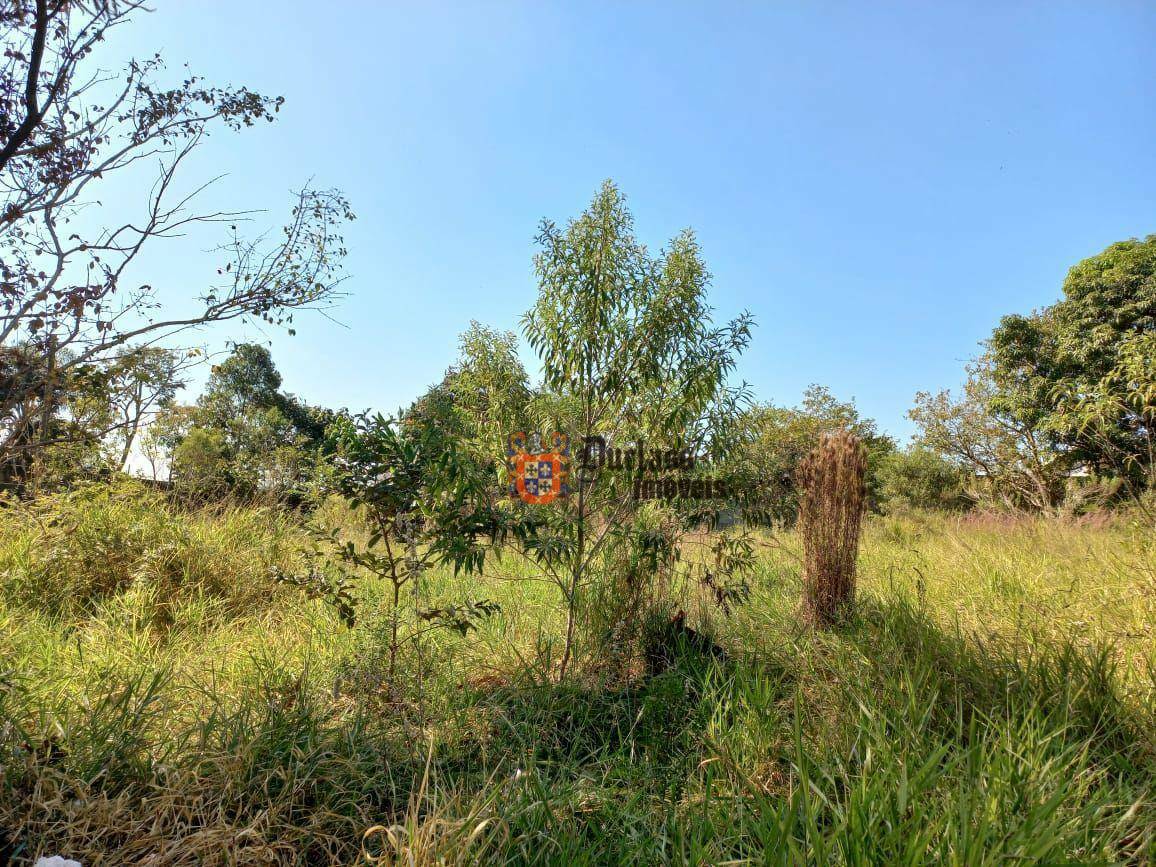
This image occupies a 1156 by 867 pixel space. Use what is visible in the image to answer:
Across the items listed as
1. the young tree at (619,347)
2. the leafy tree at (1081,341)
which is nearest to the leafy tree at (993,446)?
the leafy tree at (1081,341)

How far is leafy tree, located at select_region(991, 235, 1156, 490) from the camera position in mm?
11273

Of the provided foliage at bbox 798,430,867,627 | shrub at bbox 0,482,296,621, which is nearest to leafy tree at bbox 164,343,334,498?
shrub at bbox 0,482,296,621

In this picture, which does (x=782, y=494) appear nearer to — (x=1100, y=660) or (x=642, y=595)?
(x=642, y=595)

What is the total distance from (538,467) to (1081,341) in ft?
48.7

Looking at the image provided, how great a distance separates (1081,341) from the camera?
1211 cm

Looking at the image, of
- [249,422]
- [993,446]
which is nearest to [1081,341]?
[993,446]

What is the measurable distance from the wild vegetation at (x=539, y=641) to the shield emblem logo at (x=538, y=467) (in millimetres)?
79

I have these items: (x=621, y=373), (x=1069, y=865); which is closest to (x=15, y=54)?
(x=621, y=373)

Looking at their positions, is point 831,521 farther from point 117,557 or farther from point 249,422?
point 249,422

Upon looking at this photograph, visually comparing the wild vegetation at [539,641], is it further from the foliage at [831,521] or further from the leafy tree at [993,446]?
the leafy tree at [993,446]

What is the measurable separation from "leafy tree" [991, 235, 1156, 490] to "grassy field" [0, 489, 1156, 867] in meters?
9.67

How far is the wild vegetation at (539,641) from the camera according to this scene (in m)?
1.76

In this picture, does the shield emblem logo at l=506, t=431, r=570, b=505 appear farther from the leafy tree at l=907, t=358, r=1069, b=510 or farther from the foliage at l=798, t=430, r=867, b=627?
the leafy tree at l=907, t=358, r=1069, b=510

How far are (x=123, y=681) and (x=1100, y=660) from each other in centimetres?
480
